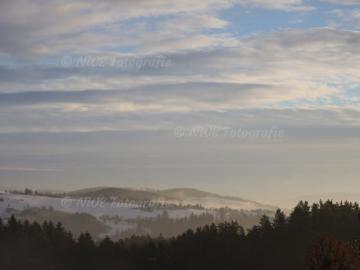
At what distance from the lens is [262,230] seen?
19025 cm

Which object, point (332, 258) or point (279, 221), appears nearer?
point (332, 258)

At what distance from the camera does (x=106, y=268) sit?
199125 millimetres

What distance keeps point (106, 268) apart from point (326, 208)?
64.2 m

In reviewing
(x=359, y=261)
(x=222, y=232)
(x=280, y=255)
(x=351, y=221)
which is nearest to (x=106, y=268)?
(x=222, y=232)

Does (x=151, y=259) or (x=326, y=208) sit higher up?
(x=326, y=208)

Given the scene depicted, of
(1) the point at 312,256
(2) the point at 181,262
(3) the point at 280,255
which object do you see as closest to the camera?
(1) the point at 312,256

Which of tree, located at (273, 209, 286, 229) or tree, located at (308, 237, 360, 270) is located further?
tree, located at (273, 209, 286, 229)

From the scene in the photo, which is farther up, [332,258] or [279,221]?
[332,258]

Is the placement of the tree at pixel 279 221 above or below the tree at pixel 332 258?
below

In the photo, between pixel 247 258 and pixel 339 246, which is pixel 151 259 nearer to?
pixel 247 258

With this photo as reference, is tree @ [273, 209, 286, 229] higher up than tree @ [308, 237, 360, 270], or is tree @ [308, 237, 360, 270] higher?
tree @ [308, 237, 360, 270]

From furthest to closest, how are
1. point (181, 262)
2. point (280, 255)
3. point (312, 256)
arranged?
1. point (181, 262)
2. point (280, 255)
3. point (312, 256)

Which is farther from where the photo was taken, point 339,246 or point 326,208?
point 326,208

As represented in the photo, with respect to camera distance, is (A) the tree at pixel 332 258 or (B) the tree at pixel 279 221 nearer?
(A) the tree at pixel 332 258
